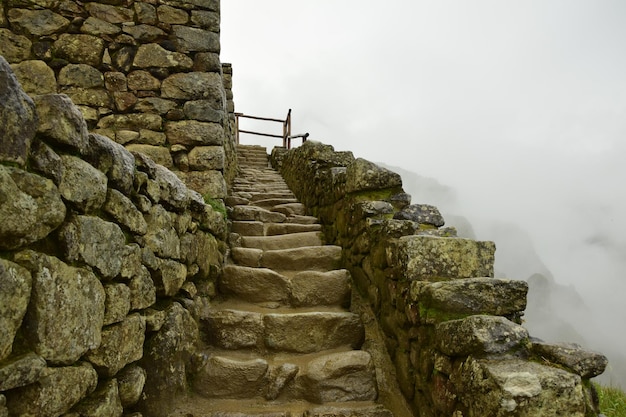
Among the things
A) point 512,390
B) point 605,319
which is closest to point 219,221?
point 512,390

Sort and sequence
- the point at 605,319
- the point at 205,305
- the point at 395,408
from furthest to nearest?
the point at 605,319, the point at 205,305, the point at 395,408

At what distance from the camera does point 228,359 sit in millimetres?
2602

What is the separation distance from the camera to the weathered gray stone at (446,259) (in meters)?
2.43

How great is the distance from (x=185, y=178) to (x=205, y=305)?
143cm

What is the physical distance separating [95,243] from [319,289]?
2036mm

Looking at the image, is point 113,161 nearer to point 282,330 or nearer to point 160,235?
point 160,235

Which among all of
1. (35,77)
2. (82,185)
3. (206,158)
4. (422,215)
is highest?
(35,77)

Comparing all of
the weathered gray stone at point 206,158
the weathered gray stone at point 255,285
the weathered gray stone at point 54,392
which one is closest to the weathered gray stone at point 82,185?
the weathered gray stone at point 54,392

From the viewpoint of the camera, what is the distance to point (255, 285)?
10.8ft

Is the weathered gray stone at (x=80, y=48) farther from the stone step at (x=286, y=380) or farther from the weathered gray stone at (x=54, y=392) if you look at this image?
the weathered gray stone at (x=54, y=392)

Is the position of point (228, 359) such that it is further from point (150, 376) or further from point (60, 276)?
point (60, 276)

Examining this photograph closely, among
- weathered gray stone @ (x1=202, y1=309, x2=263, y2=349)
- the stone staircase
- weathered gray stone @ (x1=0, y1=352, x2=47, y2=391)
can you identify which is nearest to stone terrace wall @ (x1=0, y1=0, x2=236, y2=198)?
the stone staircase

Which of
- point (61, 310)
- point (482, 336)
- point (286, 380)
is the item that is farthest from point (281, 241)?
point (61, 310)

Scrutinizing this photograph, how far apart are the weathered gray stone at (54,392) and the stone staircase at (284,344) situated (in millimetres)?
915
